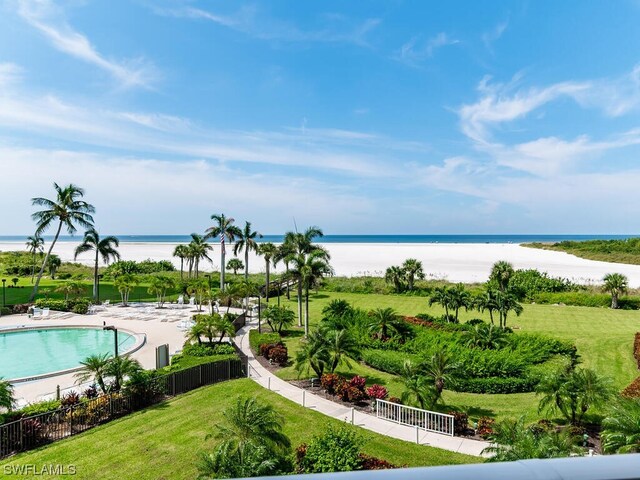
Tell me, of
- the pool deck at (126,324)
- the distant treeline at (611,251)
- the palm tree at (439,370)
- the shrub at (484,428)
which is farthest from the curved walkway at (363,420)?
the distant treeline at (611,251)

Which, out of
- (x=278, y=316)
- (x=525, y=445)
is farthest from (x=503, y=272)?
(x=525, y=445)

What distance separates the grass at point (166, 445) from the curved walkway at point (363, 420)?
516 millimetres

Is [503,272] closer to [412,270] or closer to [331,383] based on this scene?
[412,270]

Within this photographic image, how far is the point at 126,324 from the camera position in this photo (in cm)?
3225

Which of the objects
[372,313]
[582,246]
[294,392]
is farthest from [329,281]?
[582,246]

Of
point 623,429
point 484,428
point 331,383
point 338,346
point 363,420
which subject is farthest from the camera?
point 338,346

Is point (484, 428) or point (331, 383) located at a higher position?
point (331, 383)

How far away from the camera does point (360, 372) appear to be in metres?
22.2

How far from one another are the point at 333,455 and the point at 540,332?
80.5ft

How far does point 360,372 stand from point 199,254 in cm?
3763

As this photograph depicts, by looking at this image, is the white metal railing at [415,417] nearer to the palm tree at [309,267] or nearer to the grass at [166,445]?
the grass at [166,445]

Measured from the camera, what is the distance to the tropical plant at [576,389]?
13.8 m

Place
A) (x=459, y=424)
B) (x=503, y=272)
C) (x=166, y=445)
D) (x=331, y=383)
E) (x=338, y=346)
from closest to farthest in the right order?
(x=166, y=445) < (x=459, y=424) < (x=331, y=383) < (x=338, y=346) < (x=503, y=272)

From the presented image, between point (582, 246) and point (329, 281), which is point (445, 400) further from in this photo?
point (582, 246)
